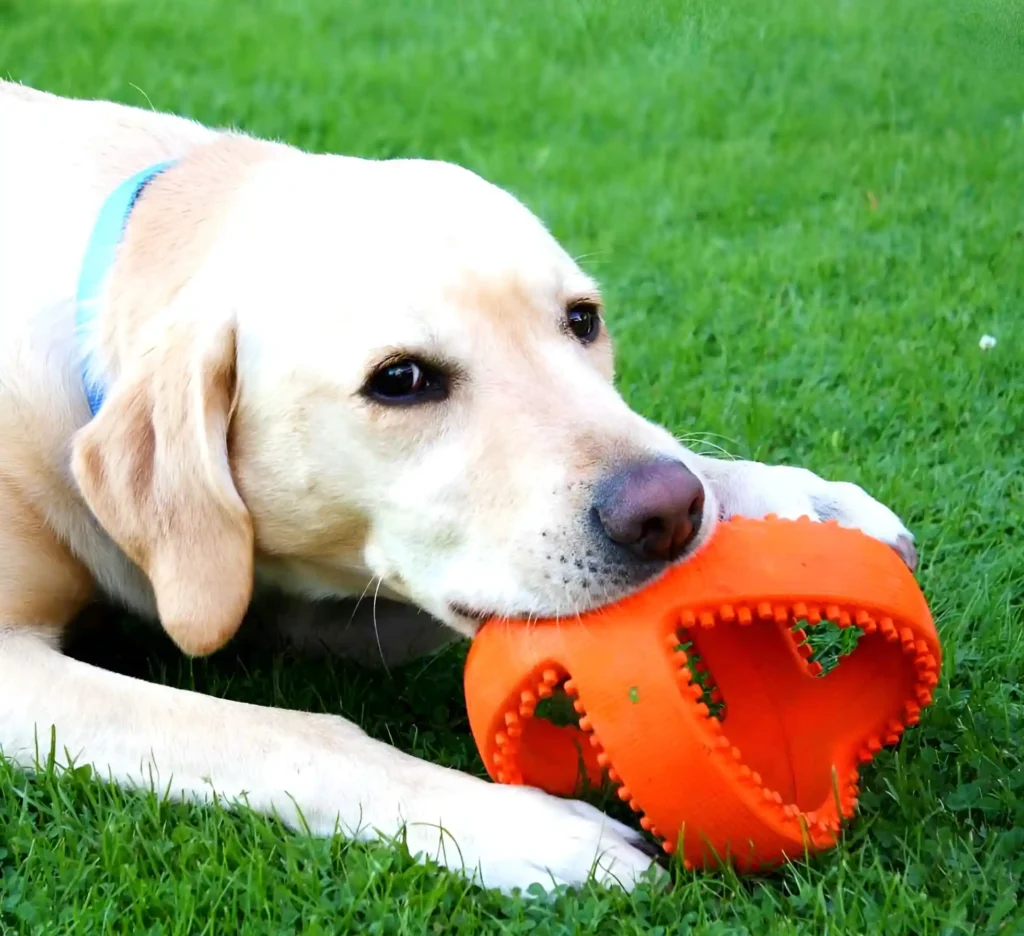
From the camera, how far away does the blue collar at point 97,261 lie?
2.99m

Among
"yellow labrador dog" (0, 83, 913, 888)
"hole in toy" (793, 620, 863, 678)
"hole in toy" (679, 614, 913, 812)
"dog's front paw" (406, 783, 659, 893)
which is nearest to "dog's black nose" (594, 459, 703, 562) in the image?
"yellow labrador dog" (0, 83, 913, 888)

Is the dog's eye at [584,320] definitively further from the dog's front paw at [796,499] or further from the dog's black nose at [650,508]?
the dog's black nose at [650,508]

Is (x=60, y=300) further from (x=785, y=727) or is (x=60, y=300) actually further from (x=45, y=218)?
(x=785, y=727)

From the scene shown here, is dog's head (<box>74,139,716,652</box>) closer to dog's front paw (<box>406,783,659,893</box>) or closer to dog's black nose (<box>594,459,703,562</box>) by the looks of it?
dog's black nose (<box>594,459,703,562</box>)

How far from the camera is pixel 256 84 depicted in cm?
811

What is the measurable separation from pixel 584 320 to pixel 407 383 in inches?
22.3

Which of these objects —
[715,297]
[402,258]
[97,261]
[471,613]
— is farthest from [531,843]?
[715,297]

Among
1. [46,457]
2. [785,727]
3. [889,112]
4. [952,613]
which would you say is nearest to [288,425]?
[46,457]

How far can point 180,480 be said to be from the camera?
2730 millimetres

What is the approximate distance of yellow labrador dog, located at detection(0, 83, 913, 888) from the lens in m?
2.40

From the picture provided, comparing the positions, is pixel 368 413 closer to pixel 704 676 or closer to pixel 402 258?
pixel 402 258

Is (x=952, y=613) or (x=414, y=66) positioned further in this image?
(x=414, y=66)

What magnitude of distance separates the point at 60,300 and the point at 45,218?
25cm

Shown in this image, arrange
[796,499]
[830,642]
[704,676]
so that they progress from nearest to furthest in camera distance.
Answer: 1. [704,676]
2. [796,499]
3. [830,642]
